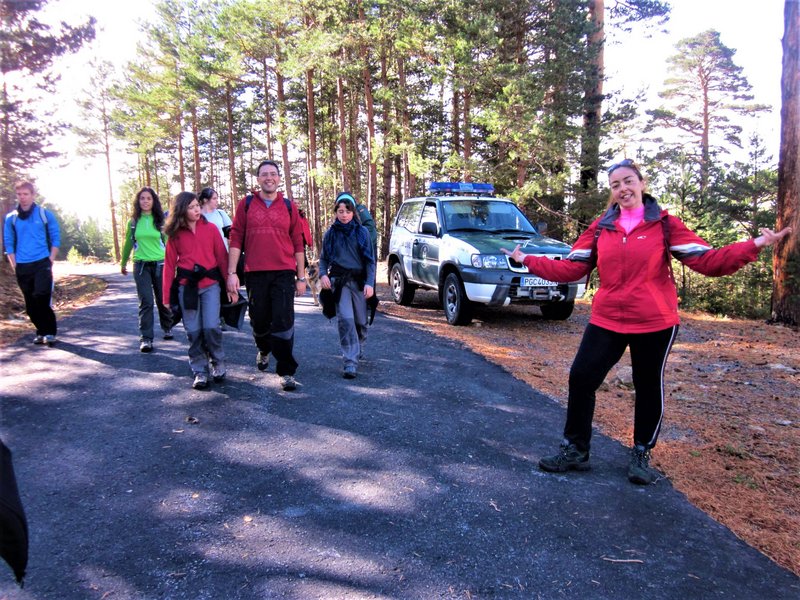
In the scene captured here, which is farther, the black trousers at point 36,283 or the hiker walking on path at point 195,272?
the black trousers at point 36,283

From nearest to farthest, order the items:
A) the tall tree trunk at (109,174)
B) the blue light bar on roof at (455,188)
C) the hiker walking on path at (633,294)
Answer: the hiker walking on path at (633,294), the blue light bar on roof at (455,188), the tall tree trunk at (109,174)

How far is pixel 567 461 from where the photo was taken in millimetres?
3783

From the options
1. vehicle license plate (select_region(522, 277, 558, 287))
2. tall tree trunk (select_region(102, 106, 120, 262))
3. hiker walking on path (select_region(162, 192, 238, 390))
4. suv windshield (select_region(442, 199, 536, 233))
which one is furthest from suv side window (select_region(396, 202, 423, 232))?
tall tree trunk (select_region(102, 106, 120, 262))

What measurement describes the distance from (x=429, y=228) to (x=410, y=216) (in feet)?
4.18

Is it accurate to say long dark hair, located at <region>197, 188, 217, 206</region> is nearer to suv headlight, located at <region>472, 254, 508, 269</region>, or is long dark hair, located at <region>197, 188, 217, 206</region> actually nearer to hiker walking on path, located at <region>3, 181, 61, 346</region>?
hiker walking on path, located at <region>3, 181, 61, 346</region>

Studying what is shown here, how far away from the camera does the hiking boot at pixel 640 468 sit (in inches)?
143

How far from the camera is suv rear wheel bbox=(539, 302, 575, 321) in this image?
32.6 ft

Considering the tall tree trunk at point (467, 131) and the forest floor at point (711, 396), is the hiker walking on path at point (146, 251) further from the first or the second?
the tall tree trunk at point (467, 131)

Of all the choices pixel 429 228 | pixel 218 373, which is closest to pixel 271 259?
pixel 218 373

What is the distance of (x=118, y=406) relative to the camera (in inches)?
198

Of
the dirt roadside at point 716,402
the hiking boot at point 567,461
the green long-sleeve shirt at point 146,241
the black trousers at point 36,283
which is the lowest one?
the dirt roadside at point 716,402

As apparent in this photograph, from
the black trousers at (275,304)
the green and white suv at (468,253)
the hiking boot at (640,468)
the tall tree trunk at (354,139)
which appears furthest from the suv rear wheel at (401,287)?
the tall tree trunk at (354,139)

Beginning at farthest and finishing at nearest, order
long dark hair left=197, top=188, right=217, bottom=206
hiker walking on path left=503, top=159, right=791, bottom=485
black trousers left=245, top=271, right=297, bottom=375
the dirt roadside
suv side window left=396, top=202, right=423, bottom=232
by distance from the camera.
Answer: suv side window left=396, top=202, right=423, bottom=232 < long dark hair left=197, top=188, right=217, bottom=206 < black trousers left=245, top=271, right=297, bottom=375 < the dirt roadside < hiker walking on path left=503, top=159, right=791, bottom=485

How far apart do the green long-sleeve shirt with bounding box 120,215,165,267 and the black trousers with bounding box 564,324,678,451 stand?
5.75 meters
